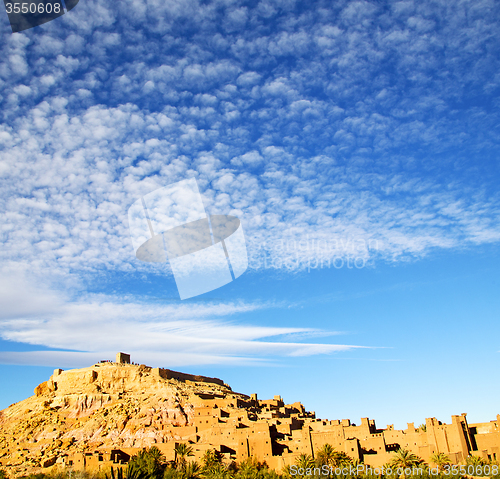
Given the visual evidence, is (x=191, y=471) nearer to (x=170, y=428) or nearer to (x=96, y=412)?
(x=170, y=428)

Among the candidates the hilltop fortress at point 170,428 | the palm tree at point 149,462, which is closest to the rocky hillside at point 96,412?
the hilltop fortress at point 170,428

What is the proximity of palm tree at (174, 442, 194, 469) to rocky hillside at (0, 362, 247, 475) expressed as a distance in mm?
8503

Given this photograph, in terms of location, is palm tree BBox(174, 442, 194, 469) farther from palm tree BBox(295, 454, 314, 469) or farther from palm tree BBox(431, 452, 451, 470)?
palm tree BBox(431, 452, 451, 470)

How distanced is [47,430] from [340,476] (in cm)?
4507

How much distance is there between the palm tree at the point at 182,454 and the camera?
4748 cm

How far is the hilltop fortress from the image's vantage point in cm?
4653

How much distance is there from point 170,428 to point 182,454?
431 inches

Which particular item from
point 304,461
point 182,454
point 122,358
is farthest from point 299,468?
point 122,358

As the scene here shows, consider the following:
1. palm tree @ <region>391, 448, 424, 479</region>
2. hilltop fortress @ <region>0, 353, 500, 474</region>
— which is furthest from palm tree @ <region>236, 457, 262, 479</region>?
palm tree @ <region>391, 448, 424, 479</region>

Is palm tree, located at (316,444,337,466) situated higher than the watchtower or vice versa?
the watchtower

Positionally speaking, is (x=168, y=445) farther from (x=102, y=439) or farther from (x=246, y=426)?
(x=102, y=439)

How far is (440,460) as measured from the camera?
43.0 meters

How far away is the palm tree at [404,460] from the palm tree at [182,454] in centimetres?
2015

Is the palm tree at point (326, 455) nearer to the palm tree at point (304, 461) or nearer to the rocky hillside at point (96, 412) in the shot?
the palm tree at point (304, 461)
